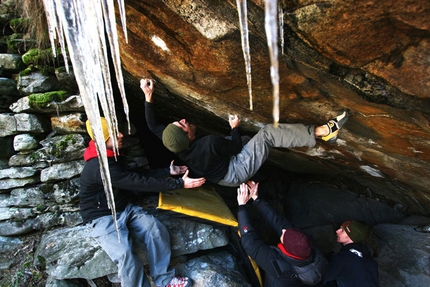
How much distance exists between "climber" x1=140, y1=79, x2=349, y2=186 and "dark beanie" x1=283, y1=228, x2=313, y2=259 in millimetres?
1209

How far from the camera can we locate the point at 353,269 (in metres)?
4.60

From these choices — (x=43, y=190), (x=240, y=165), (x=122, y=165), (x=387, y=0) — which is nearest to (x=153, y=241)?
(x=122, y=165)

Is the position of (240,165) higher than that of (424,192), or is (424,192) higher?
(240,165)

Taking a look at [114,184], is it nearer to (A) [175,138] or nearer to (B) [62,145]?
(A) [175,138]

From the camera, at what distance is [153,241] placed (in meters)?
4.89

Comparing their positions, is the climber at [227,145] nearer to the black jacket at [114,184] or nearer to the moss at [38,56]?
the black jacket at [114,184]

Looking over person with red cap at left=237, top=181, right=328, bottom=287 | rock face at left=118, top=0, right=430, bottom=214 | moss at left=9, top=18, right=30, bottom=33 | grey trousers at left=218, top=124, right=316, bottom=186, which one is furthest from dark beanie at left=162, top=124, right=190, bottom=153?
moss at left=9, top=18, right=30, bottom=33

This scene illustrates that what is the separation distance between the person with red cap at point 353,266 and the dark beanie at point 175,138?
3.04 meters

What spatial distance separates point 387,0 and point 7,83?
22.1ft

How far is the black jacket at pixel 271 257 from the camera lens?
14.6ft

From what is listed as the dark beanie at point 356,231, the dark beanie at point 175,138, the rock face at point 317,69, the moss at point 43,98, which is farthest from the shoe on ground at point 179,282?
the moss at point 43,98

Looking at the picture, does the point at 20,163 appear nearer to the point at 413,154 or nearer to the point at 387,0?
the point at 387,0

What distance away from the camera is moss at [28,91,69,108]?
19.2 ft

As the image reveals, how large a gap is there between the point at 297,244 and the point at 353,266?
1.10 m
